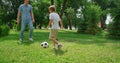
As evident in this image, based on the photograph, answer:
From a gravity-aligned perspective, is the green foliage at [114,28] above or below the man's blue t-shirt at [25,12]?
below

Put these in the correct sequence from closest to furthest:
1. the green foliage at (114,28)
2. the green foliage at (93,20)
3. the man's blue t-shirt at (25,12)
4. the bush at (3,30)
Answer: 1. the man's blue t-shirt at (25,12)
2. the bush at (3,30)
3. the green foliage at (114,28)
4. the green foliage at (93,20)

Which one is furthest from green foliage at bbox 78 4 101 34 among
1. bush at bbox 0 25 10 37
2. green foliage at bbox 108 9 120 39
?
bush at bbox 0 25 10 37

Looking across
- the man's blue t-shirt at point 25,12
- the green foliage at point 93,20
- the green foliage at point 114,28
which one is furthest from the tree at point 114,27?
the man's blue t-shirt at point 25,12

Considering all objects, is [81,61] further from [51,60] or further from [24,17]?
[24,17]

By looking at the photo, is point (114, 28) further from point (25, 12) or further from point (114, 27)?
point (25, 12)

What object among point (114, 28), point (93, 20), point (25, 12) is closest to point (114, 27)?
point (114, 28)

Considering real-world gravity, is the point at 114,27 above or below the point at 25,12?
below

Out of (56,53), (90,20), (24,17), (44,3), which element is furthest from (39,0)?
(56,53)

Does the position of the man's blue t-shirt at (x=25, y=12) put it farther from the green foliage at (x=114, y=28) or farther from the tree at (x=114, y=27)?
the green foliage at (x=114, y=28)

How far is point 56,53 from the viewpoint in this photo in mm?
11031

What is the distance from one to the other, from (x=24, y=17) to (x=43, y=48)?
2.79 metres

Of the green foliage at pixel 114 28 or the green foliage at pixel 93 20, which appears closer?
the green foliage at pixel 114 28

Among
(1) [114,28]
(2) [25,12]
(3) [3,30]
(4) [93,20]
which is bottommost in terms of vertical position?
(1) [114,28]

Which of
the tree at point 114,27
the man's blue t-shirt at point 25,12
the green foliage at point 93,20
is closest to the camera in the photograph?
the man's blue t-shirt at point 25,12
